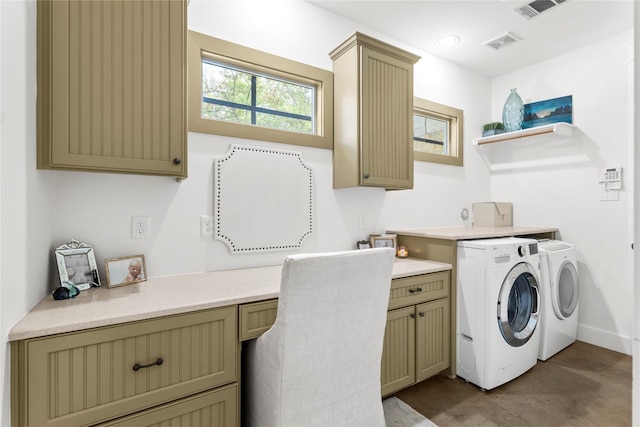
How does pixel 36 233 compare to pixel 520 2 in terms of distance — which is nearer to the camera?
pixel 36 233

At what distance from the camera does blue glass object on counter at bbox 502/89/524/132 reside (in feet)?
10.8

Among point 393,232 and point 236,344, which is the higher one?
point 393,232

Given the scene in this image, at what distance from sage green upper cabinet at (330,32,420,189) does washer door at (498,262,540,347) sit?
3.28 ft

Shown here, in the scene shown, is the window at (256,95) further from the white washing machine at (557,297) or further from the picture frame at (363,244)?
the white washing machine at (557,297)

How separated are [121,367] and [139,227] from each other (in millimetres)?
798

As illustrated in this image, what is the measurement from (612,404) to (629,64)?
2.71 m

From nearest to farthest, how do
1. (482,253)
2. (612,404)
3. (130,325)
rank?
(130,325) → (612,404) → (482,253)

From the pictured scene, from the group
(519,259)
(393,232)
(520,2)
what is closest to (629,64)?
(520,2)

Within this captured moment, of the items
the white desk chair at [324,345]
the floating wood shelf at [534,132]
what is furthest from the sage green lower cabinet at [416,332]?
the floating wood shelf at [534,132]

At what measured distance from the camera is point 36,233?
49.8 inches

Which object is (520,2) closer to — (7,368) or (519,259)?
(519,259)

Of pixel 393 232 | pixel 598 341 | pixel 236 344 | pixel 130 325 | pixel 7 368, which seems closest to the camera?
pixel 7 368

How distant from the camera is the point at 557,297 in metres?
2.64

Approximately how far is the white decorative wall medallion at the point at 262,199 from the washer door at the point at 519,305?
4.65ft
